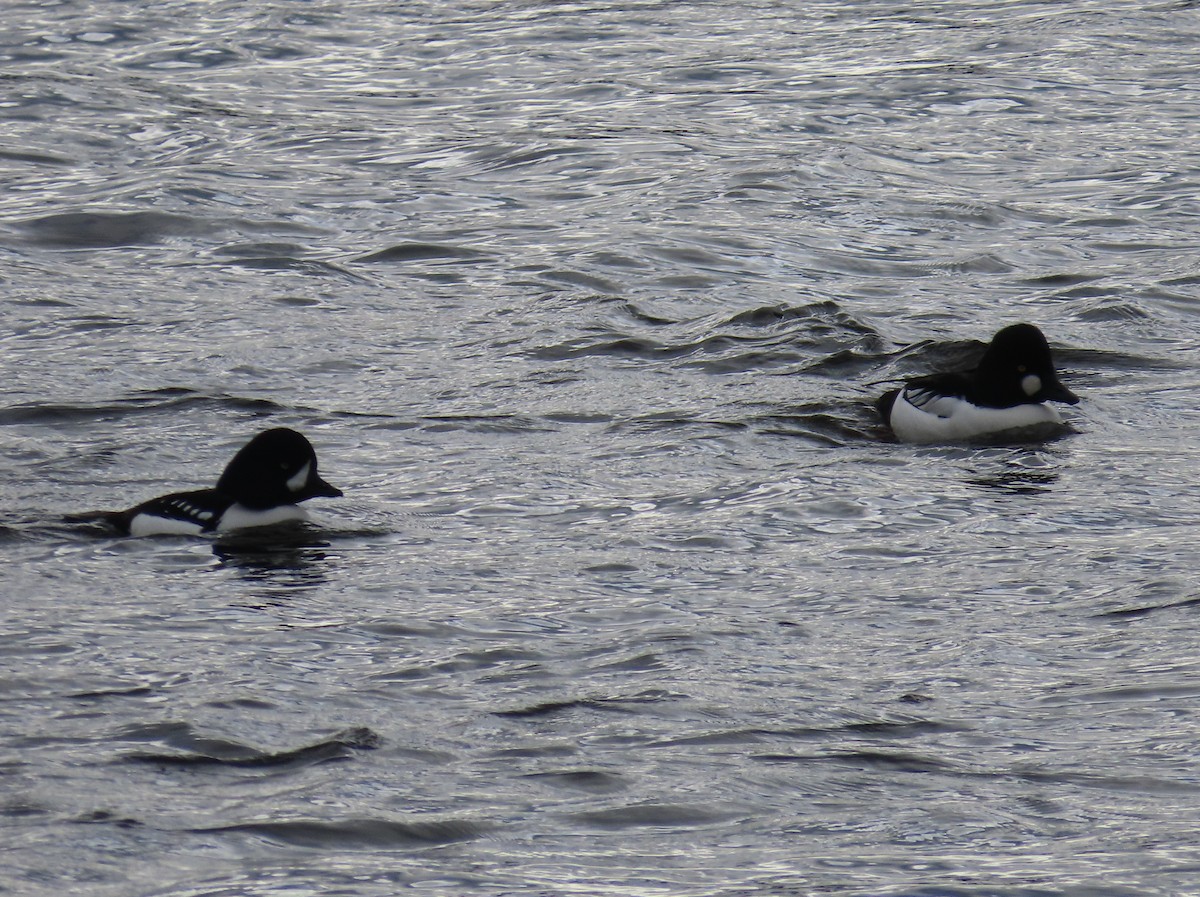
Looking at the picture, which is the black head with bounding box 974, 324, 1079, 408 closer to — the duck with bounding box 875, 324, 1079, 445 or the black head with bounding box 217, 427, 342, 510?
the duck with bounding box 875, 324, 1079, 445

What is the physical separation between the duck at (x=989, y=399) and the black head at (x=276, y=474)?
141 inches

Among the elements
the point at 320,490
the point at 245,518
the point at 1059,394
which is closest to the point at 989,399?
the point at 1059,394

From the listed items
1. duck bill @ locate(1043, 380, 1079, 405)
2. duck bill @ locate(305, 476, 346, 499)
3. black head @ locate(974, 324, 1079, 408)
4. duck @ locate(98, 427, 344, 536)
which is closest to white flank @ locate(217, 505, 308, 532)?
duck @ locate(98, 427, 344, 536)

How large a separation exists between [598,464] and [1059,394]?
2.84 meters

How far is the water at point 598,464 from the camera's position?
20.8 ft

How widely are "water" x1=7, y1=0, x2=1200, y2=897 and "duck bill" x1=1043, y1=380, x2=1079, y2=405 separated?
0.33 m

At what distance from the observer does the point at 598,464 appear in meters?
10.6

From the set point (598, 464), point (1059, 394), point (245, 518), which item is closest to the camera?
point (245, 518)

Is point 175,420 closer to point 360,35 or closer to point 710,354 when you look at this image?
point 710,354

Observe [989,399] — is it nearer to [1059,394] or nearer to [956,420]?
[956,420]

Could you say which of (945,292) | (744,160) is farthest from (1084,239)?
(744,160)

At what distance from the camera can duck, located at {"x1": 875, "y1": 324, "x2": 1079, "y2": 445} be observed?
11.6m

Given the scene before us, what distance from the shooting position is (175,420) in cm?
1138

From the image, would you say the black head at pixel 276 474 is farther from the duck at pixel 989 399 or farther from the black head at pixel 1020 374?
Answer: the black head at pixel 1020 374
